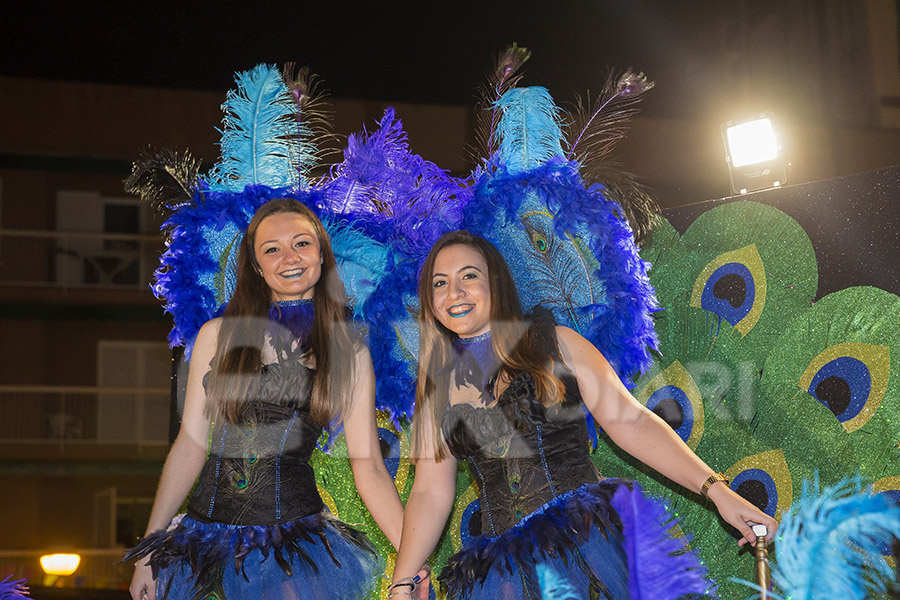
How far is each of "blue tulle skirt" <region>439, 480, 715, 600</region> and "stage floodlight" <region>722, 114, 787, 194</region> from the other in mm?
1409

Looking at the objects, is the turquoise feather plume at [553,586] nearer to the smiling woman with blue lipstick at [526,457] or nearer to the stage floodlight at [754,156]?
the smiling woman with blue lipstick at [526,457]

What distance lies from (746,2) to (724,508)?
28.2 ft

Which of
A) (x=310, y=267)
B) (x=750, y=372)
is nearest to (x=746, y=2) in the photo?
(x=750, y=372)

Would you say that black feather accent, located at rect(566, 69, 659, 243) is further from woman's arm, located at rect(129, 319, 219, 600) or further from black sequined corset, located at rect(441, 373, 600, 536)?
woman's arm, located at rect(129, 319, 219, 600)

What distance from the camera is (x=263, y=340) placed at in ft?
9.30

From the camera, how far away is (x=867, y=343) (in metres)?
3.10

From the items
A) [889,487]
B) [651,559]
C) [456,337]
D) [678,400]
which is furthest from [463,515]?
[889,487]

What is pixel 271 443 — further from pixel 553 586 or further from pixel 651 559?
pixel 651 559

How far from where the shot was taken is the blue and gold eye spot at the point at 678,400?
345cm

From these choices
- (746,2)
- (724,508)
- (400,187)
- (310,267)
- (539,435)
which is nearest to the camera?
(724,508)

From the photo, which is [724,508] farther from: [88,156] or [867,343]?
[88,156]

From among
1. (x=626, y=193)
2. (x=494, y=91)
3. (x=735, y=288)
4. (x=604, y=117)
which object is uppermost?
(x=494, y=91)

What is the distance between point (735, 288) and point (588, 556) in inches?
55.2

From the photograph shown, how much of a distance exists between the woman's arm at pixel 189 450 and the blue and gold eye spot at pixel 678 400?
160 centimetres
